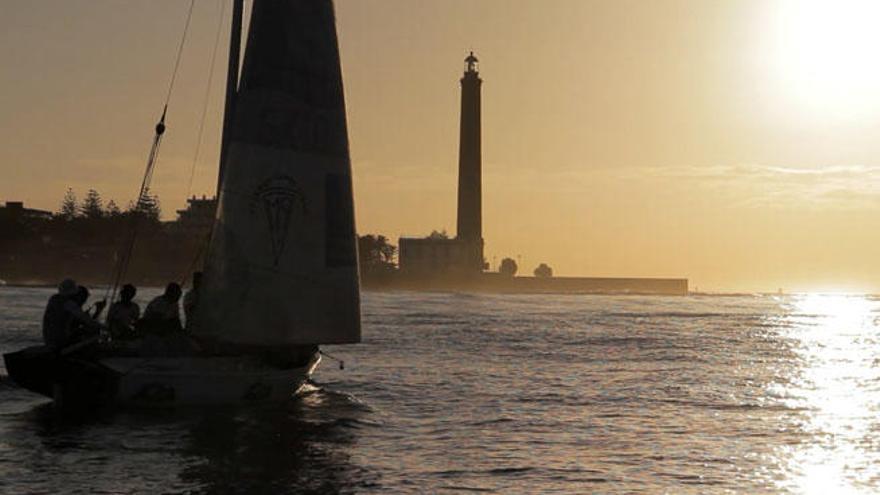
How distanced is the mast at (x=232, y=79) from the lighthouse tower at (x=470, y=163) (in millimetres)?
126451

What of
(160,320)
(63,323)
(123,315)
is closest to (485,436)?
(160,320)

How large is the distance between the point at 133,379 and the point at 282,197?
16.5 feet

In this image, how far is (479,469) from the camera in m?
21.9

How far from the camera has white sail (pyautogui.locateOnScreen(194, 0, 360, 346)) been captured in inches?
997

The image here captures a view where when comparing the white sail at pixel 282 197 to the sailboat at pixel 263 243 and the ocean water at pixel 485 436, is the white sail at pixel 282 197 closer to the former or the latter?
the sailboat at pixel 263 243

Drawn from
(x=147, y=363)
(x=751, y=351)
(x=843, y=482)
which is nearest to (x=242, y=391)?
(x=147, y=363)

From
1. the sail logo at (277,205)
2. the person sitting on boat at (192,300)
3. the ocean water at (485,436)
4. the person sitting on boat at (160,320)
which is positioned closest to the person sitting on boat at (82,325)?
the person sitting on boat at (160,320)

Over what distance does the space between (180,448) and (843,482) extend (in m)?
12.4

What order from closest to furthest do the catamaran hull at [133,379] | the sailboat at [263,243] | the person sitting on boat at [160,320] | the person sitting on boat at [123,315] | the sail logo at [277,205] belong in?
the catamaran hull at [133,379] < the sailboat at [263,243] < the person sitting on boat at [160,320] < the sail logo at [277,205] < the person sitting on boat at [123,315]

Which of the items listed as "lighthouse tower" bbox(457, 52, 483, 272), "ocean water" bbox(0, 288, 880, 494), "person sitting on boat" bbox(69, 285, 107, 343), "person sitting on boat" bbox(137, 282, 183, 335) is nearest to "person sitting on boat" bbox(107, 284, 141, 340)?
"person sitting on boat" bbox(137, 282, 183, 335)

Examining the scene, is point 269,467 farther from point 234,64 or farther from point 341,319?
point 234,64

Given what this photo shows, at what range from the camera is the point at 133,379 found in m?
25.0

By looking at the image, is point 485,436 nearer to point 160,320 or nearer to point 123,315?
point 160,320

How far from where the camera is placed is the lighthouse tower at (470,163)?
153250 mm
